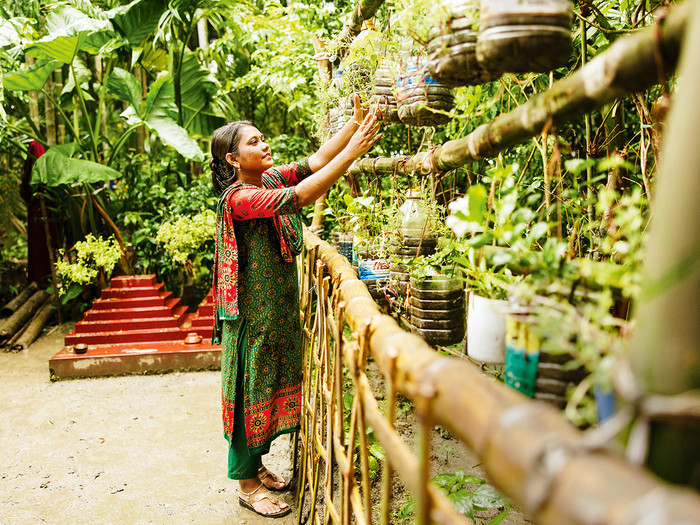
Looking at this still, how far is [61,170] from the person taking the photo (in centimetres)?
436

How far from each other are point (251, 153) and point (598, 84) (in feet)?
5.03

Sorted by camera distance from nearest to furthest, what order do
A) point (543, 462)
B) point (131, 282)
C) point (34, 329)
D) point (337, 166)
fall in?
point (543, 462), point (337, 166), point (131, 282), point (34, 329)

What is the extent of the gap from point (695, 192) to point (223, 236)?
1720 millimetres

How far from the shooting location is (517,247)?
0.73 metres

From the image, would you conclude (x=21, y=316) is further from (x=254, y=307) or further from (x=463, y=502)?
(x=463, y=502)

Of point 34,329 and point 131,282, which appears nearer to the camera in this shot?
point 131,282

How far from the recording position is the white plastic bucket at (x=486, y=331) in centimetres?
92

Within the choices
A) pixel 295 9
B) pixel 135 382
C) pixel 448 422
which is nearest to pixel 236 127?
pixel 448 422

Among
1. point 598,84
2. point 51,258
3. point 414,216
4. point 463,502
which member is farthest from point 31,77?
point 598,84

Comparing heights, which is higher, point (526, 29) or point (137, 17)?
point (137, 17)

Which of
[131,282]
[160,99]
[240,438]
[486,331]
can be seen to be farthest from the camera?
[160,99]

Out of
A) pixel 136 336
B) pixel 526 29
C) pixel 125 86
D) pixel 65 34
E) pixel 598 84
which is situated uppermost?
pixel 65 34

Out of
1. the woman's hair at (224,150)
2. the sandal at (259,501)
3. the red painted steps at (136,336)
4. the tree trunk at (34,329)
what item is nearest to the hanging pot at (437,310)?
the woman's hair at (224,150)

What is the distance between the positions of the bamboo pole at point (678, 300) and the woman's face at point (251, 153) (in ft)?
5.59
